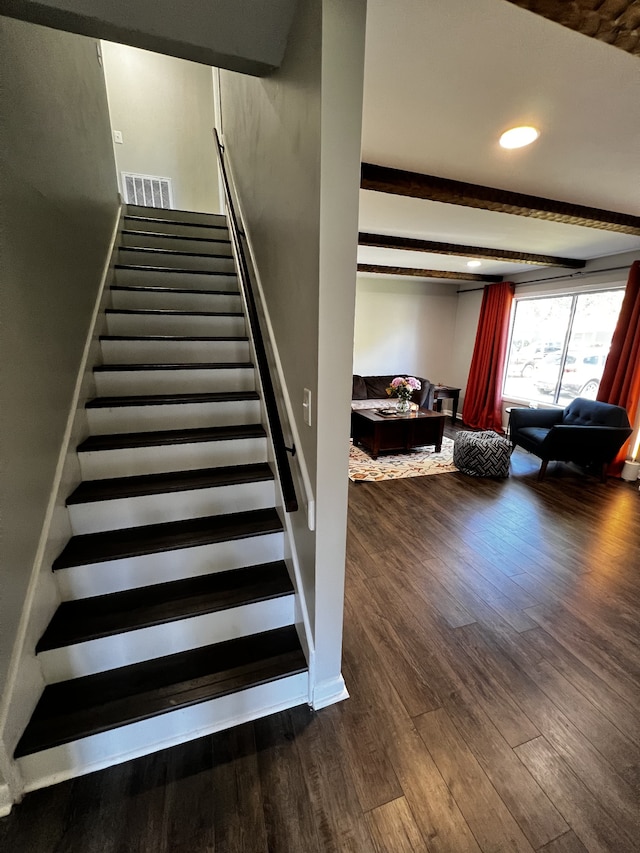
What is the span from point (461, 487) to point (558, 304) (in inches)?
134

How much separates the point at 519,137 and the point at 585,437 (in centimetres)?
301

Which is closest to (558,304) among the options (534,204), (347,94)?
(534,204)

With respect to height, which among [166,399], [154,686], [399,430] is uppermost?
[166,399]

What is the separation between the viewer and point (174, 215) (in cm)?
335

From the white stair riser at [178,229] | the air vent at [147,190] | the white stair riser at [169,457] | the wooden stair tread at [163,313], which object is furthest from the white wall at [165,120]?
the white stair riser at [169,457]

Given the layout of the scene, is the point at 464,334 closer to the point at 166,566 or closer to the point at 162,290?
the point at 162,290

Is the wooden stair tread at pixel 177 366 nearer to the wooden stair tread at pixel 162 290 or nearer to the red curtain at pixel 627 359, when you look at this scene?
the wooden stair tread at pixel 162 290

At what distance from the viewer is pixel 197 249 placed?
9.95 feet

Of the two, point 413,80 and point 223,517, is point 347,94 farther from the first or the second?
point 223,517

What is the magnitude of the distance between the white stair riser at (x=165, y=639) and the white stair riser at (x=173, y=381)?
4.32 feet

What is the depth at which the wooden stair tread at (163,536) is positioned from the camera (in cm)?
146

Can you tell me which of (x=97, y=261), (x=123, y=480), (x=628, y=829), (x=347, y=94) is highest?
(x=347, y=94)

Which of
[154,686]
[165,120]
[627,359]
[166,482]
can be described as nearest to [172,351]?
[166,482]

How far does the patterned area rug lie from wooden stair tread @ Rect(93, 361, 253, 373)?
1753 mm
